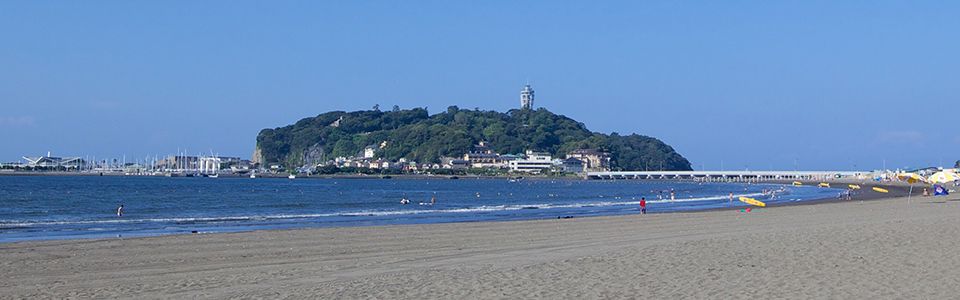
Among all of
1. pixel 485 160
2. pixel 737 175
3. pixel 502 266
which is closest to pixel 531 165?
pixel 485 160

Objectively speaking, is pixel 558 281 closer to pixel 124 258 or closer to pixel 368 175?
pixel 124 258

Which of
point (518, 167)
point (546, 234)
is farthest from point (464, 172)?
point (546, 234)

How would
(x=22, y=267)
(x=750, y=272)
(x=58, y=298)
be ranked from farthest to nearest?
(x=22, y=267)
(x=750, y=272)
(x=58, y=298)

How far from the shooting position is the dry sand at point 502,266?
444 inches

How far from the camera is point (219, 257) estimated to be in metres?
17.1

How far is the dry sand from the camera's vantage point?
11.3 metres

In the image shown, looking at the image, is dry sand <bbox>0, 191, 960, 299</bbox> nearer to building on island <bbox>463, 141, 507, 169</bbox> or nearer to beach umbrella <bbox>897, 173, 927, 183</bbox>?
beach umbrella <bbox>897, 173, 927, 183</bbox>

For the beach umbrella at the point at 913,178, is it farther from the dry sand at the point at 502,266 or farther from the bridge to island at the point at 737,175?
the bridge to island at the point at 737,175

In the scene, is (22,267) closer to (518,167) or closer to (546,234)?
(546,234)

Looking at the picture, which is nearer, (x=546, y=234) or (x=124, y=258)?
(x=124, y=258)

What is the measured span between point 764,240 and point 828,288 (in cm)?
677

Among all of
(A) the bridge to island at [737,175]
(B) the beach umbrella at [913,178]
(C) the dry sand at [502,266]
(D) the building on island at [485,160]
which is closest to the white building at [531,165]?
(D) the building on island at [485,160]

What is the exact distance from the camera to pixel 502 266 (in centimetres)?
1426

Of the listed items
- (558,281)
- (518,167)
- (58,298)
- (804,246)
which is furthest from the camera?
(518,167)
